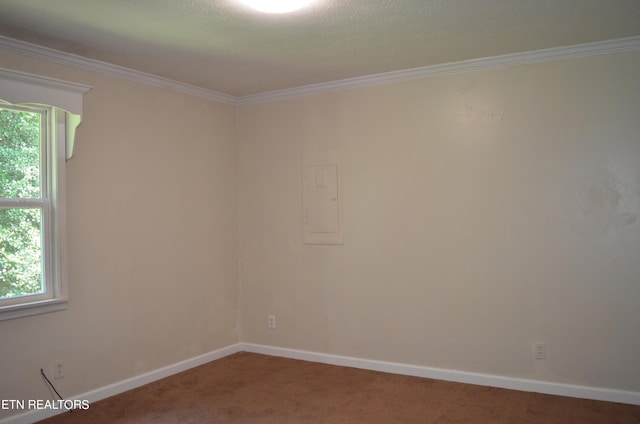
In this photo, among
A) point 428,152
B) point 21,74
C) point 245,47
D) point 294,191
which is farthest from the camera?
point 294,191

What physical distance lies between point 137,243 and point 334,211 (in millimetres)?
1679

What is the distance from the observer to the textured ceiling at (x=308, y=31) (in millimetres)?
2945

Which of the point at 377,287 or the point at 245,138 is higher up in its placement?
the point at 245,138

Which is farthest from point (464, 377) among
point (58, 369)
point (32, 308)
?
point (32, 308)

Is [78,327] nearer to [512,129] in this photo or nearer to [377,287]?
[377,287]

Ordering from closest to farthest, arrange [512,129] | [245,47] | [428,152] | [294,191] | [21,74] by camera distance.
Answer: [21,74] → [245,47] → [512,129] → [428,152] → [294,191]

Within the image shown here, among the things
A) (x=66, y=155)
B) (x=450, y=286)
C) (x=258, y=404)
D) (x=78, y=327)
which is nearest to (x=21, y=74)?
(x=66, y=155)

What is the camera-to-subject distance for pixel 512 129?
13.0 ft

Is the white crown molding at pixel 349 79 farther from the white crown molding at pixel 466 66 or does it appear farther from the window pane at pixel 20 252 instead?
the window pane at pixel 20 252

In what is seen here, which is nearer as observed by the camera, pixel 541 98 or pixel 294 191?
pixel 541 98

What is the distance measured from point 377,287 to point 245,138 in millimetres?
1980

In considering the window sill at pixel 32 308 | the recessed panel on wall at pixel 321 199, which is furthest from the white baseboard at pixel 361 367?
the recessed panel on wall at pixel 321 199

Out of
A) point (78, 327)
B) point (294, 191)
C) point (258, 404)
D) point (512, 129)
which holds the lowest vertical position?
point (258, 404)

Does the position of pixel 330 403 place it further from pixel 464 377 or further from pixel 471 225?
pixel 471 225
